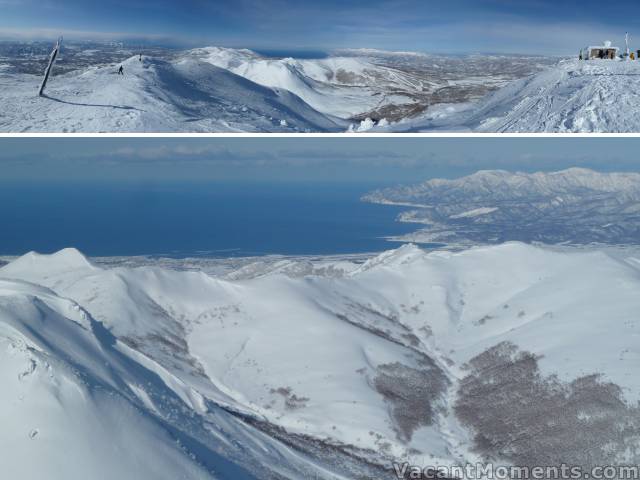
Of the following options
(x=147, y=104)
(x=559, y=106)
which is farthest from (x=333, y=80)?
(x=559, y=106)

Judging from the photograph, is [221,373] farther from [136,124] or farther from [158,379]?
[136,124]

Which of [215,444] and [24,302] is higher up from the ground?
[24,302]

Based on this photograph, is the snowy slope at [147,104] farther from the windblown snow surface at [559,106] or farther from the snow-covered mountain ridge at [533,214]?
the snow-covered mountain ridge at [533,214]

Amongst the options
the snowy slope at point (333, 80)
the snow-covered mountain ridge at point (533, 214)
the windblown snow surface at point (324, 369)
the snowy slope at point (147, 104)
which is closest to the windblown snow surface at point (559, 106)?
the snowy slope at point (147, 104)

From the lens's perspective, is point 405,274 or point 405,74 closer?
point 405,274

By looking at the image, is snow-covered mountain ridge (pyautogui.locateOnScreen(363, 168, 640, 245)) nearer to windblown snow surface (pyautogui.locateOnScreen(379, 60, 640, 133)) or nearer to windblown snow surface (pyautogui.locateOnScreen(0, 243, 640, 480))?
windblown snow surface (pyautogui.locateOnScreen(0, 243, 640, 480))

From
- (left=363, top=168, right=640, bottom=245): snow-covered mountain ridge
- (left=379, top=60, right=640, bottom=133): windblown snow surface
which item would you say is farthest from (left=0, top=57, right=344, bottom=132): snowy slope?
(left=363, top=168, right=640, bottom=245): snow-covered mountain ridge

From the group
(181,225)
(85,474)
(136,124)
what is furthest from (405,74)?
(181,225)
